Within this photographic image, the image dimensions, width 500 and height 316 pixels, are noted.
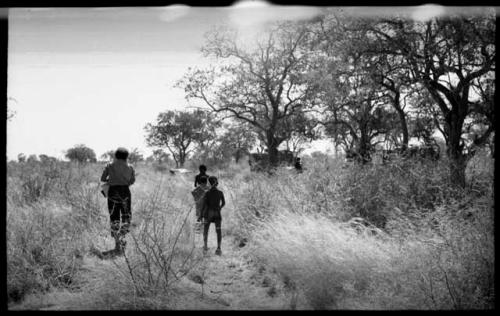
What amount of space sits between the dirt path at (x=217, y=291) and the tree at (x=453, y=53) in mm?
5204

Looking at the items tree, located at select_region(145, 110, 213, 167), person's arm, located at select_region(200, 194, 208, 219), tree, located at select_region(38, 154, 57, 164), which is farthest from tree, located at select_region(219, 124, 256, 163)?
person's arm, located at select_region(200, 194, 208, 219)

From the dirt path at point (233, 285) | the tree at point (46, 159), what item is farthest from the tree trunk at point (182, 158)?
the dirt path at point (233, 285)

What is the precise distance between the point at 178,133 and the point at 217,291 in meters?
26.9

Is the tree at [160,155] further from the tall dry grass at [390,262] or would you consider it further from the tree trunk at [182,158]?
the tall dry grass at [390,262]

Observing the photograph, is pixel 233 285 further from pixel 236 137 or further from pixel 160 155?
pixel 160 155

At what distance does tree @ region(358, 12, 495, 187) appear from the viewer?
9.20 metres

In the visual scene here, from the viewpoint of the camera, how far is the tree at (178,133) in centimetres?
2856

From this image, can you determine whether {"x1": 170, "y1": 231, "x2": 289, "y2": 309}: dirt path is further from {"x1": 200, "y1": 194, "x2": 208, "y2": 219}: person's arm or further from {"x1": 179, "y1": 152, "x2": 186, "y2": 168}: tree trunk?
{"x1": 179, "y1": 152, "x2": 186, "y2": 168}: tree trunk

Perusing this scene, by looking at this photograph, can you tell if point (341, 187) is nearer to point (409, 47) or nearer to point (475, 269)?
point (475, 269)

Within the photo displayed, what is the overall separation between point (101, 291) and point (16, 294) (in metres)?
1.11

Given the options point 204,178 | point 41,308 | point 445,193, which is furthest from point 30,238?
point 445,193

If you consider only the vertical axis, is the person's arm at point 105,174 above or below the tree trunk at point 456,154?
below

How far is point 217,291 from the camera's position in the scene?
5078mm

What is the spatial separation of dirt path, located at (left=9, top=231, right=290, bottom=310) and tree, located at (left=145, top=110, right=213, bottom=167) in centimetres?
2199
